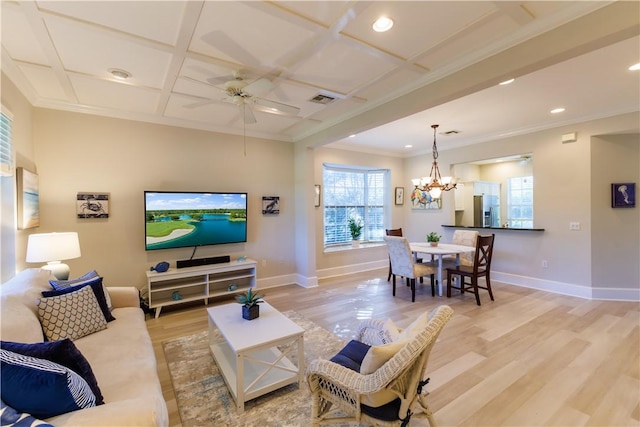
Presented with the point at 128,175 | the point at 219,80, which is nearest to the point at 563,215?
the point at 219,80

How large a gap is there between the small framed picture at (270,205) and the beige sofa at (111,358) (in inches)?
105

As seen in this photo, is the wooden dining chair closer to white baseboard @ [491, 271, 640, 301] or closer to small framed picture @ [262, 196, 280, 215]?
white baseboard @ [491, 271, 640, 301]

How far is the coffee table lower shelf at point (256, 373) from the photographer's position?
1.97 m

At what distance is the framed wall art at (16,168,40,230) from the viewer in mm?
2689

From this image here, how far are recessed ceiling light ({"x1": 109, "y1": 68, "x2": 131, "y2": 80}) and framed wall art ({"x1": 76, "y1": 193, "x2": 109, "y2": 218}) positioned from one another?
1.62 m

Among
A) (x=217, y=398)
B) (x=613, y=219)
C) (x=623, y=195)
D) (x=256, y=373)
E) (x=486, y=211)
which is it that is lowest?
(x=217, y=398)

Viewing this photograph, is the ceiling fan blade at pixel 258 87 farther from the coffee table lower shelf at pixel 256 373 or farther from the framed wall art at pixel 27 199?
the framed wall art at pixel 27 199

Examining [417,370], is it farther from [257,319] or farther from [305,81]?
[305,81]

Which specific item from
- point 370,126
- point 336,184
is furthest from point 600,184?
point 336,184

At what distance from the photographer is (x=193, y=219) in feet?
13.4

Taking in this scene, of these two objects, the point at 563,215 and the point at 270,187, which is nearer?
the point at 563,215

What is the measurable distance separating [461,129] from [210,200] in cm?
431

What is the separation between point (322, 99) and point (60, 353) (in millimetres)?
3128

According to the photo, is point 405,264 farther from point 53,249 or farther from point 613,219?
point 53,249
